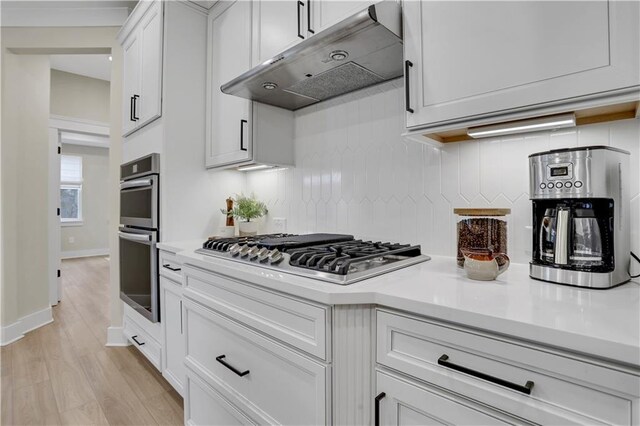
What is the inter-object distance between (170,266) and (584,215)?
1891mm

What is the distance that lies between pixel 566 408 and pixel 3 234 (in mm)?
3986

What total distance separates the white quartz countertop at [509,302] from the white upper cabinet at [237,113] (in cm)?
93

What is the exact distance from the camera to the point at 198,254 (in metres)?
1.53

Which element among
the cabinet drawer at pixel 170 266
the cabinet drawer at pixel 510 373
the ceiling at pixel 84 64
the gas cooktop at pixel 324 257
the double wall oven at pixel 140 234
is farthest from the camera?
the ceiling at pixel 84 64

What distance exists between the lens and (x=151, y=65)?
7.27ft

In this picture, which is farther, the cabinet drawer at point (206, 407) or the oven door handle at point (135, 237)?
the oven door handle at point (135, 237)

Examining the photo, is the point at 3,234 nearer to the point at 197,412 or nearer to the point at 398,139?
the point at 197,412

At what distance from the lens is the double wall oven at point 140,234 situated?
206 cm

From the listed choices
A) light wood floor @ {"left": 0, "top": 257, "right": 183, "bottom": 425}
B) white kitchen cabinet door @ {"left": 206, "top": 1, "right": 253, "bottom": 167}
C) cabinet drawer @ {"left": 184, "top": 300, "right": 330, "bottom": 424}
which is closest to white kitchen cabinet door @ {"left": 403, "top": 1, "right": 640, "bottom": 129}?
cabinet drawer @ {"left": 184, "top": 300, "right": 330, "bottom": 424}

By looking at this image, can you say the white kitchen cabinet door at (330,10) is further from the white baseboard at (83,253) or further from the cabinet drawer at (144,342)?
the white baseboard at (83,253)

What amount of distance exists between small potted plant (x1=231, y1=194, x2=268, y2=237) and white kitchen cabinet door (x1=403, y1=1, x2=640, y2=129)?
1.26 m

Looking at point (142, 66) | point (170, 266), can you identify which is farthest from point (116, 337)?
point (142, 66)

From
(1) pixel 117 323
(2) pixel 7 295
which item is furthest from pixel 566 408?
(2) pixel 7 295

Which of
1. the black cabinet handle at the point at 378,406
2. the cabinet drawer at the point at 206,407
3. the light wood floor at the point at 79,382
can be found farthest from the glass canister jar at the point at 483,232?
the light wood floor at the point at 79,382
